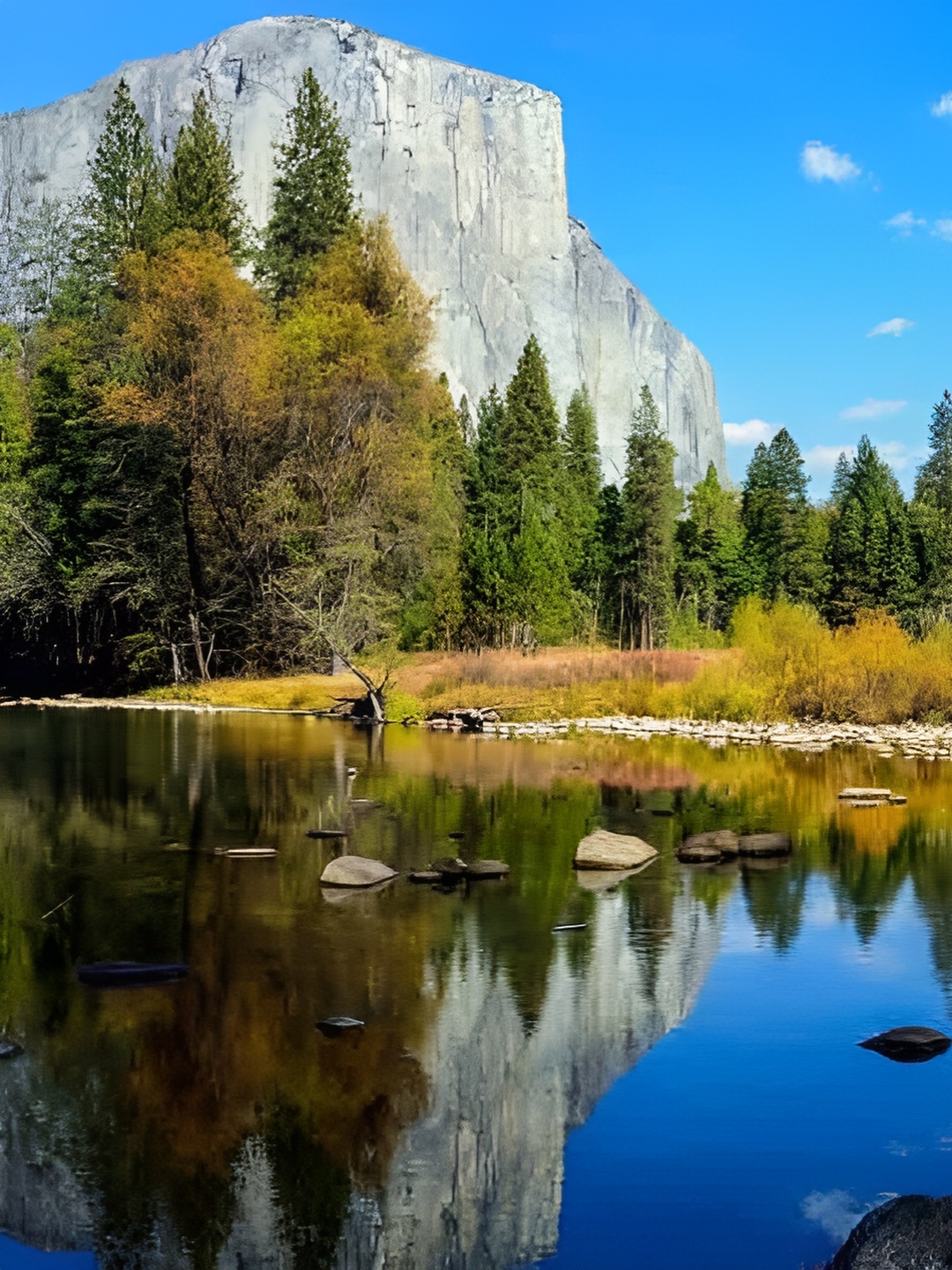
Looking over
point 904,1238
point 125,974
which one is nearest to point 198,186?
point 125,974

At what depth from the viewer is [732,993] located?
31.2ft

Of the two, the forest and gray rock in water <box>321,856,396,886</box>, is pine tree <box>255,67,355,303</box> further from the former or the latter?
gray rock in water <box>321,856,396,886</box>

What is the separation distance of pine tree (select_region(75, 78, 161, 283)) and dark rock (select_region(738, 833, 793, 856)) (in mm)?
42078

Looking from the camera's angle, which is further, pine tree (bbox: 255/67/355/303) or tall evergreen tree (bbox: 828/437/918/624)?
tall evergreen tree (bbox: 828/437/918/624)

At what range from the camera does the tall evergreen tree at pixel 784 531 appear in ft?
226

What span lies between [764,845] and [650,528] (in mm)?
49095

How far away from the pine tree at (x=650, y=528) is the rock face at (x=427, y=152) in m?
67.5

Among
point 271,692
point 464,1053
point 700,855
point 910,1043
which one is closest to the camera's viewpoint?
point 464,1053

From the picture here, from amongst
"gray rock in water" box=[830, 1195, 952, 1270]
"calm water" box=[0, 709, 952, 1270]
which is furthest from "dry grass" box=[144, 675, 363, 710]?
"gray rock in water" box=[830, 1195, 952, 1270]

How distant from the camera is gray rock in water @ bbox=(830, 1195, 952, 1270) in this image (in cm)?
504

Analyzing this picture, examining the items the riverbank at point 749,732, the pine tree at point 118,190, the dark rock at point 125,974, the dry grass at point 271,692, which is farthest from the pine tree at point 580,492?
the dark rock at point 125,974

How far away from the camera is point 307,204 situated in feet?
175

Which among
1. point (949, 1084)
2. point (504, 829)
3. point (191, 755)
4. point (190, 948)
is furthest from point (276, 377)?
point (949, 1084)

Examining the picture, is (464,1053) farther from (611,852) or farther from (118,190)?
(118,190)
